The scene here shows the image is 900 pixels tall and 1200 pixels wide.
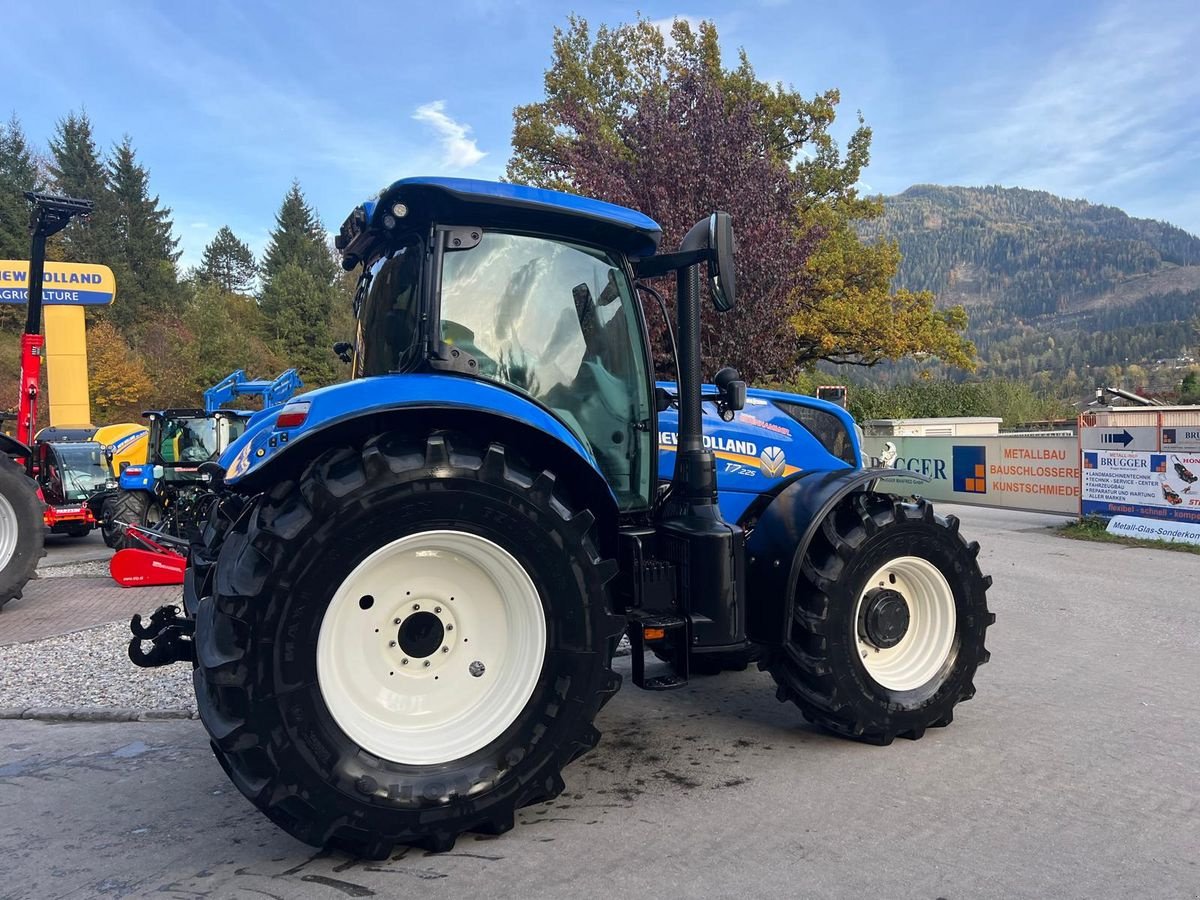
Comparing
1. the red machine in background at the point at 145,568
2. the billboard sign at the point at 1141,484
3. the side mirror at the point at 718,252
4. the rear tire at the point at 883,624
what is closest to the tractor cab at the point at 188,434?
the red machine in background at the point at 145,568

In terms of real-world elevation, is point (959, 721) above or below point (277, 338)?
below

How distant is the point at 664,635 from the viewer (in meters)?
3.84

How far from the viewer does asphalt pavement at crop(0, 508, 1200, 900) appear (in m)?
2.94

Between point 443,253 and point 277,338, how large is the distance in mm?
42844

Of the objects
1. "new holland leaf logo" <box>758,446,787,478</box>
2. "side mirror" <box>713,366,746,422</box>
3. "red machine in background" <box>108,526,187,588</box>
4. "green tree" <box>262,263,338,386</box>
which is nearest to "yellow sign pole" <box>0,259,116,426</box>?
"red machine in background" <box>108,526,187,588</box>

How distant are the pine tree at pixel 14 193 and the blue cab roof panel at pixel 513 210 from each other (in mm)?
38435

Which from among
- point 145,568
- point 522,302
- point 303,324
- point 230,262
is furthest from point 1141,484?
point 230,262

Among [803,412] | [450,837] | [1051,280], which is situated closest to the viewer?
[450,837]

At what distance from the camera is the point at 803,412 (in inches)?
203

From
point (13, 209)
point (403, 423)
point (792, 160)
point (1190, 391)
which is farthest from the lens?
point (1190, 391)

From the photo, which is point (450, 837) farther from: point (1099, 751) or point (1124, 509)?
point (1124, 509)

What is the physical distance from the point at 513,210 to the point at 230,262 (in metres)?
64.1

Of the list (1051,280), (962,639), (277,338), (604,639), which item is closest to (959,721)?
(962,639)

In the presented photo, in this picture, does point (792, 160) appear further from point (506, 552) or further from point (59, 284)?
point (506, 552)
